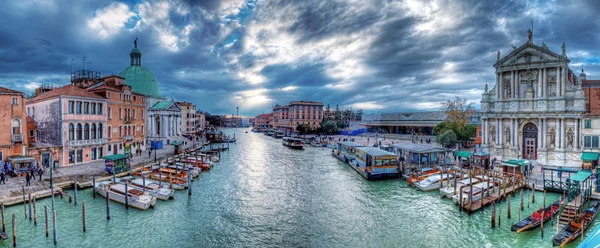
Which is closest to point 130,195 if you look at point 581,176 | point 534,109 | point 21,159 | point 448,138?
point 21,159

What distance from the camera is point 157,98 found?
6000 centimetres

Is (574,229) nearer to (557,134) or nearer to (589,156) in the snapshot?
(589,156)

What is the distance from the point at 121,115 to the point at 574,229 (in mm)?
42334

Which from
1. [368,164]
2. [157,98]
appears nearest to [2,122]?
[368,164]

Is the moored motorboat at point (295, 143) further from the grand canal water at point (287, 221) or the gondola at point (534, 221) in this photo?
the gondola at point (534, 221)

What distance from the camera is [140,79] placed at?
2221 inches

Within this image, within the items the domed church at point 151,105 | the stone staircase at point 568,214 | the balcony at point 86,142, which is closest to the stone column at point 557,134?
the stone staircase at point 568,214

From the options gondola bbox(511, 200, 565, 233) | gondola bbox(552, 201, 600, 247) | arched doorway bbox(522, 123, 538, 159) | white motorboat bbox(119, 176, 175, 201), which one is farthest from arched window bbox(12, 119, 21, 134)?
arched doorway bbox(522, 123, 538, 159)

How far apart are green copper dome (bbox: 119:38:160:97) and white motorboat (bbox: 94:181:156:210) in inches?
1501

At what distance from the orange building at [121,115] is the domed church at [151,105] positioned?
538 inches

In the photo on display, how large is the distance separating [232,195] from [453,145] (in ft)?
120

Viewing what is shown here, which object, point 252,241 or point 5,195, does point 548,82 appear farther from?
point 5,195

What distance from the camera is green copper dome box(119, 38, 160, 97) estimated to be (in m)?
55.9

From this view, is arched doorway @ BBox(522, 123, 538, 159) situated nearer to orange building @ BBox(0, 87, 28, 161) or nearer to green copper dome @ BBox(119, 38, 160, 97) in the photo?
orange building @ BBox(0, 87, 28, 161)
